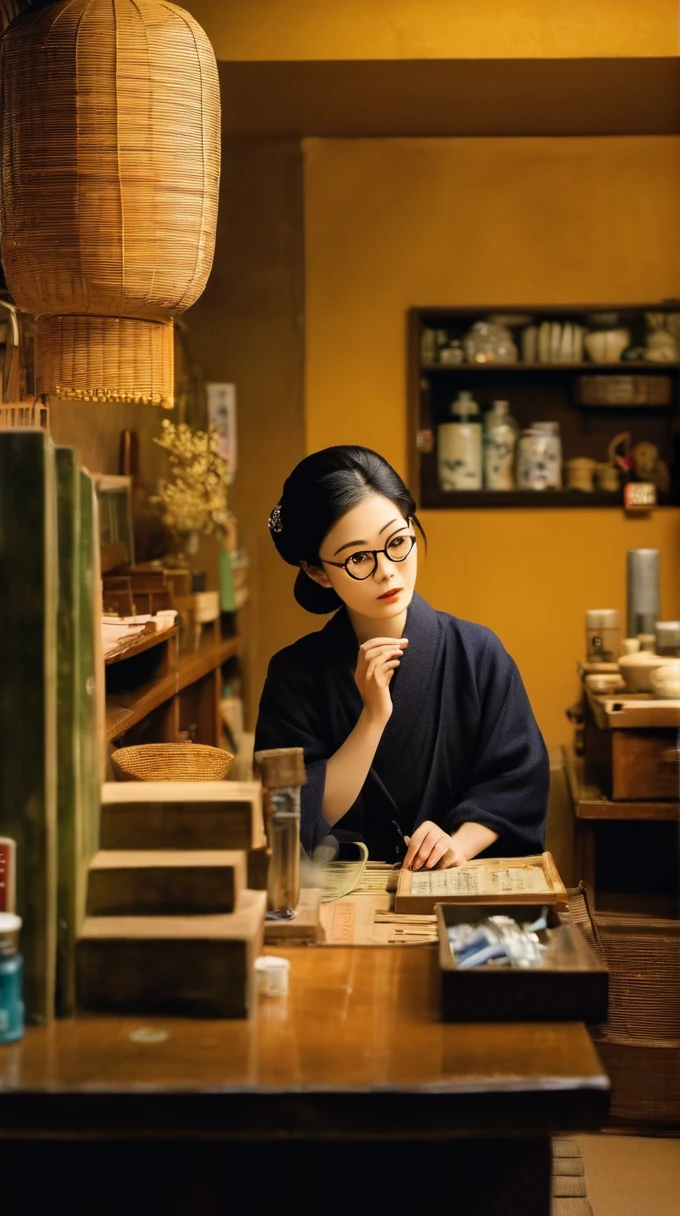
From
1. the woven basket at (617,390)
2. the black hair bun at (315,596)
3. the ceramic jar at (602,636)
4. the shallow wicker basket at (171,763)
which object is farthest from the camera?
the woven basket at (617,390)

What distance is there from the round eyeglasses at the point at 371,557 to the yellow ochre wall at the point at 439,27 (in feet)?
8.17

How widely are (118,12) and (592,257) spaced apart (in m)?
3.10

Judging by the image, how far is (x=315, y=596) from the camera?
81.2 inches

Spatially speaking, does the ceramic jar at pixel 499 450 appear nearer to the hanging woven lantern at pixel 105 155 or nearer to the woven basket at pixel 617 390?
the woven basket at pixel 617 390

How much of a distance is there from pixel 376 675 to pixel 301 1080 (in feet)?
2.80

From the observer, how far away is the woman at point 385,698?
1.95 metres

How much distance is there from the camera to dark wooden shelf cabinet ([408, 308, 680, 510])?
189 inches

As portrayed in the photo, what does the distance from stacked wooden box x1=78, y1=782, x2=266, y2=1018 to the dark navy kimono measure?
0.69m

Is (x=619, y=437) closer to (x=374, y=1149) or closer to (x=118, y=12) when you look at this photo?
(x=118, y=12)

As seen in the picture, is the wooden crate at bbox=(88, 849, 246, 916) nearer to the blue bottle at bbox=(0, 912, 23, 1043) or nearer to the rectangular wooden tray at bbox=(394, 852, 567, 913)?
the blue bottle at bbox=(0, 912, 23, 1043)

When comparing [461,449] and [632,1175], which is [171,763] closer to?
[632,1175]

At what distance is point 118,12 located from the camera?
2062 mm

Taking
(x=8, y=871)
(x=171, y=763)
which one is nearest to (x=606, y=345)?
(x=171, y=763)

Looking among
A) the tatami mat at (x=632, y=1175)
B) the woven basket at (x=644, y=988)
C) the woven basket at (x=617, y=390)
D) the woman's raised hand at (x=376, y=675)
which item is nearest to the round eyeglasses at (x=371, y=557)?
the woman's raised hand at (x=376, y=675)
